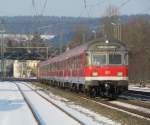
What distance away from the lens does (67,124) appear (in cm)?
1597

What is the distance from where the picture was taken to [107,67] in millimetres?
28828

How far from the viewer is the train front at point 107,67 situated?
93.9 ft

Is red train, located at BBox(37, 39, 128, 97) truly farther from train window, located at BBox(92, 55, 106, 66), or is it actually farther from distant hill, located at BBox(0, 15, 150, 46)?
distant hill, located at BBox(0, 15, 150, 46)

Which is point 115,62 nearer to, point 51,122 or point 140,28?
point 51,122

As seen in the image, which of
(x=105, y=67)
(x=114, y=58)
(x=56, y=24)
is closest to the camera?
(x=105, y=67)

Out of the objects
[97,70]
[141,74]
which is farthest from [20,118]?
[141,74]

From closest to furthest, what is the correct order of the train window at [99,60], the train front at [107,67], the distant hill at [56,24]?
the train front at [107,67]
the train window at [99,60]
the distant hill at [56,24]

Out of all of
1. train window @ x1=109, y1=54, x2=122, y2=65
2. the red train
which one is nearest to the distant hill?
the red train

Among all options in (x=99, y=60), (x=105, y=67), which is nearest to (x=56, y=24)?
(x=99, y=60)

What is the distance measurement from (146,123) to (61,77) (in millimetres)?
28876

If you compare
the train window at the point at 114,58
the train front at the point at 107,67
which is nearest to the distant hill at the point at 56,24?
the train front at the point at 107,67

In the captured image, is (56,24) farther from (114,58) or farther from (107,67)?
(107,67)

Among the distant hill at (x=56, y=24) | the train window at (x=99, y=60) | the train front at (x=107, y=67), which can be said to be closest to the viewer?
the train front at (x=107, y=67)

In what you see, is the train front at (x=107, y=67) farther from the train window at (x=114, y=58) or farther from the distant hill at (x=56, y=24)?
the distant hill at (x=56, y=24)
